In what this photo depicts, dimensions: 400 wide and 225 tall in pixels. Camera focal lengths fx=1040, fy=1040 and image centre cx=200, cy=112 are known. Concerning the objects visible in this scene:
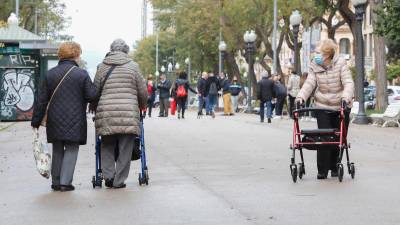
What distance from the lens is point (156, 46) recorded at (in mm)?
159250

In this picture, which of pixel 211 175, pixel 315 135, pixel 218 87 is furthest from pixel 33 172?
pixel 218 87

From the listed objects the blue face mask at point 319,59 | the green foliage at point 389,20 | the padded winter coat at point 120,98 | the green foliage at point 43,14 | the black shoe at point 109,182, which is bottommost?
the black shoe at point 109,182

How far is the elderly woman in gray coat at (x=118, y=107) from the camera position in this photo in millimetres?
11531

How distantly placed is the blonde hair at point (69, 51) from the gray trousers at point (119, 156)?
999 mm

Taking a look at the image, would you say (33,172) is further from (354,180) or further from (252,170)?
(354,180)

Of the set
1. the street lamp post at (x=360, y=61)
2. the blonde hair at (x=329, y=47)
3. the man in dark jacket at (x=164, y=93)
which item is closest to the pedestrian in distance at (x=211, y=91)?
the man in dark jacket at (x=164, y=93)

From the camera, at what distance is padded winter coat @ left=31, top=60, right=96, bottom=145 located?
11.5 m

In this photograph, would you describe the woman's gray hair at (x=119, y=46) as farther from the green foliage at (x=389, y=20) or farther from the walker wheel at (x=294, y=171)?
the green foliage at (x=389, y=20)

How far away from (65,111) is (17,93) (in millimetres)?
24972

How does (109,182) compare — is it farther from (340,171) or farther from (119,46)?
(340,171)

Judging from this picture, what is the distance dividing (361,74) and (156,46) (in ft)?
418

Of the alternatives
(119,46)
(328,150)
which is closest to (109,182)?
(119,46)

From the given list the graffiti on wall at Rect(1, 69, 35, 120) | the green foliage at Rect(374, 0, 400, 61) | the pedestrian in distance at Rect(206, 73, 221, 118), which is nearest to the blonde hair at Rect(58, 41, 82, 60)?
the green foliage at Rect(374, 0, 400, 61)

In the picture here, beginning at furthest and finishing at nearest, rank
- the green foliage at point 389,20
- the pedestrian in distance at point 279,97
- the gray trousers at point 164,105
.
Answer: the gray trousers at point 164,105 < the pedestrian in distance at point 279,97 < the green foliage at point 389,20
